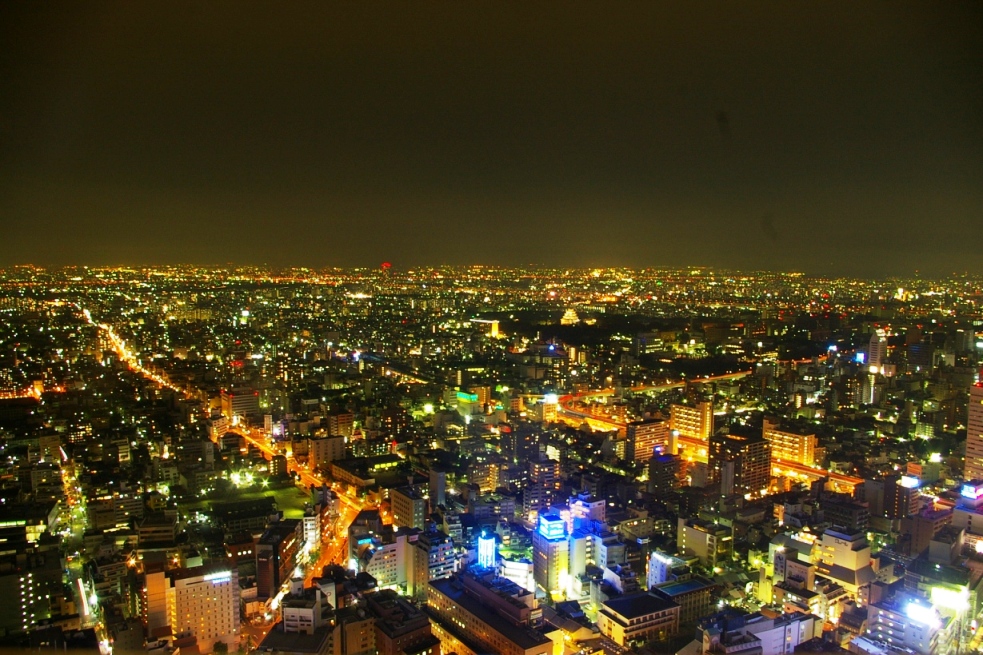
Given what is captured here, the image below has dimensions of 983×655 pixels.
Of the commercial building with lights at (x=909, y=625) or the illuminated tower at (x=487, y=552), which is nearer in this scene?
the commercial building with lights at (x=909, y=625)

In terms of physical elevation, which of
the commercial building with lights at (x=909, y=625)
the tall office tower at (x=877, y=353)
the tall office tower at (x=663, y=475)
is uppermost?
the tall office tower at (x=877, y=353)

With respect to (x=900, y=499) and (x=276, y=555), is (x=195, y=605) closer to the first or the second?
(x=276, y=555)

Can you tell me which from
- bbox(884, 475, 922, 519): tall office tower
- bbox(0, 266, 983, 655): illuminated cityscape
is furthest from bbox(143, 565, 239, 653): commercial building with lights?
bbox(884, 475, 922, 519): tall office tower

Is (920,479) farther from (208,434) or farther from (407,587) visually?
(208,434)

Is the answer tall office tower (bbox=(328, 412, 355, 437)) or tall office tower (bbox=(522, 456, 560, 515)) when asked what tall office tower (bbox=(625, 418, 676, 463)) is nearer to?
tall office tower (bbox=(522, 456, 560, 515))

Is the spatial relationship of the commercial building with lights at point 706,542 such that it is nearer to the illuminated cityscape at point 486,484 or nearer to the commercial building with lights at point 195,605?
the illuminated cityscape at point 486,484

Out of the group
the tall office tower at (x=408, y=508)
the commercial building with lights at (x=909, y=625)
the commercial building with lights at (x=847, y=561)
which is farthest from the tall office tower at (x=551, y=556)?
the commercial building with lights at (x=909, y=625)

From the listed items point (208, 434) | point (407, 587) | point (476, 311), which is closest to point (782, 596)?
A: point (407, 587)
